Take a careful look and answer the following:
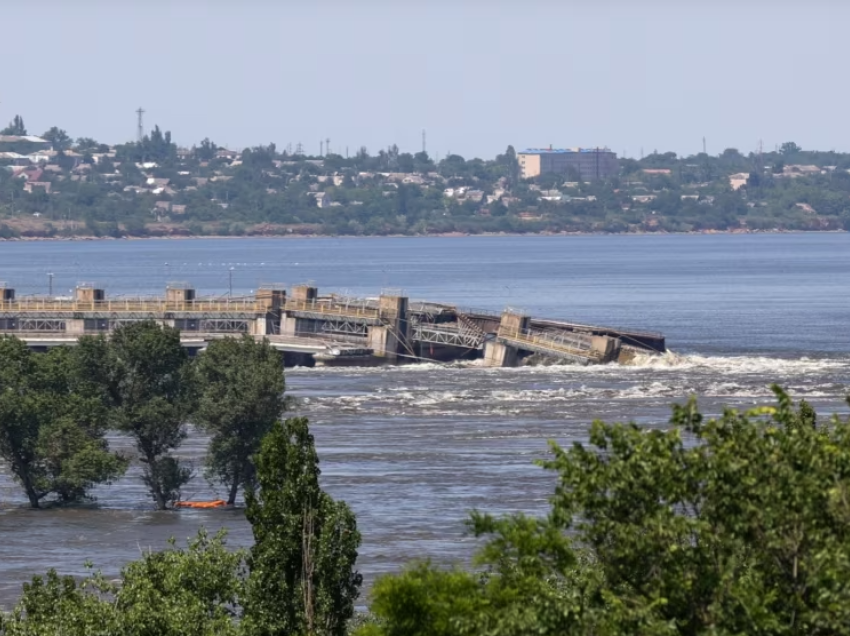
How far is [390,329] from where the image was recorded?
100125mm

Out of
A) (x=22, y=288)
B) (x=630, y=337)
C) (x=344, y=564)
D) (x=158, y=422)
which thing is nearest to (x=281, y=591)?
(x=344, y=564)

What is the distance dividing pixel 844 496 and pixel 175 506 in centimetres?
3808

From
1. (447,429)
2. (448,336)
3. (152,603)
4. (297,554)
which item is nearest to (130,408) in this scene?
(447,429)

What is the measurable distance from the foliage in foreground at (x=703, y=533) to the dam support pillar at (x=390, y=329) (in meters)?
80.4

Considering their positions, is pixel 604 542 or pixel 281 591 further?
pixel 281 591

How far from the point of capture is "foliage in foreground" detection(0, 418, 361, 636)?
26359 mm

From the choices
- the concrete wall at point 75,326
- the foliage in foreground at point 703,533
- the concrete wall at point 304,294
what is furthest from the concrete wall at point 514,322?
the foliage in foreground at point 703,533

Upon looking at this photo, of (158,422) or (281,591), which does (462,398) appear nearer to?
(158,422)

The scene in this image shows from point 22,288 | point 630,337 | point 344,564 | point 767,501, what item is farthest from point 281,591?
point 22,288

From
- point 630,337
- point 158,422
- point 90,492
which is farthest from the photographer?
point 630,337

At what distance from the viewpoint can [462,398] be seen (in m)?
82.4

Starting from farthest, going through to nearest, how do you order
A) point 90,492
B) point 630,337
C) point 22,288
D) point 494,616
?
1. point 22,288
2. point 630,337
3. point 90,492
4. point 494,616

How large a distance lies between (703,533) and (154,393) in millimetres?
37657

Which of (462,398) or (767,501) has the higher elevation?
(767,501)
